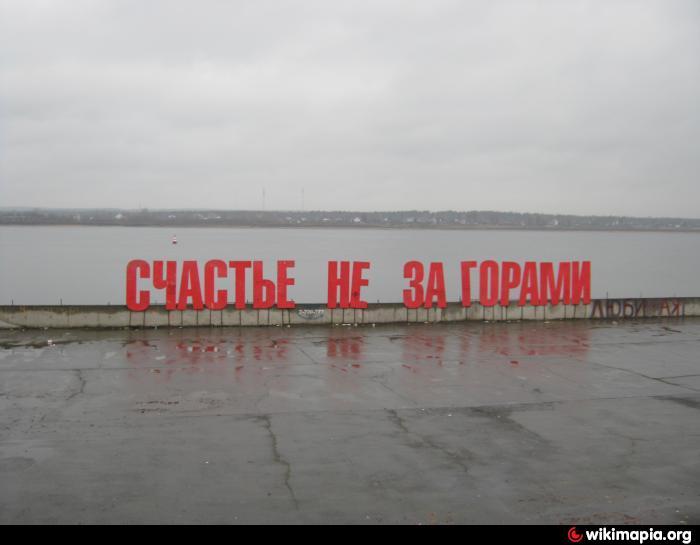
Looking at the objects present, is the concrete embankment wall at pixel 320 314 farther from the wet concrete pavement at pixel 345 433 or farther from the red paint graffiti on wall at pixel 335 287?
the wet concrete pavement at pixel 345 433

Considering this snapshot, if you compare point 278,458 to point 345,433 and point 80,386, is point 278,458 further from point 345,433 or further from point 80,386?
point 80,386

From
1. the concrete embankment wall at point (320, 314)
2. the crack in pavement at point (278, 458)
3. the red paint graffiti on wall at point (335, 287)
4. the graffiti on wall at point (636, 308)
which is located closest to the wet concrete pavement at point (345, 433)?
the crack in pavement at point (278, 458)

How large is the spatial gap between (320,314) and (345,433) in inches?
564

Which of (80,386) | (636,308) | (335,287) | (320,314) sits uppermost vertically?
(335,287)

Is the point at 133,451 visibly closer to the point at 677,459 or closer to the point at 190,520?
the point at 190,520

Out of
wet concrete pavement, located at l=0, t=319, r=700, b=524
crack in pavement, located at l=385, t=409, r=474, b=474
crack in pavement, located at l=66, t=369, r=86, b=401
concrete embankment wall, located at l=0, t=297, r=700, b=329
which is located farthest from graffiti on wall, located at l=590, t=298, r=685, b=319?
crack in pavement, located at l=66, t=369, r=86, b=401

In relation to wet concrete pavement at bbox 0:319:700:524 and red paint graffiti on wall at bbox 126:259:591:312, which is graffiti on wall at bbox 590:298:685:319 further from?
wet concrete pavement at bbox 0:319:700:524

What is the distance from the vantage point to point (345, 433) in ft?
40.4

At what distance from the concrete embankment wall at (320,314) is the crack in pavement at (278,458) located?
1266 centimetres

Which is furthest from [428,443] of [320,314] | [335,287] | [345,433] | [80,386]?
[335,287]

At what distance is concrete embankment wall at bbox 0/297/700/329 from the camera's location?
2431 centimetres

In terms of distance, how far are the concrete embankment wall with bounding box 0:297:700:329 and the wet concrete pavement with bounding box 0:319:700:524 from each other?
2.58m

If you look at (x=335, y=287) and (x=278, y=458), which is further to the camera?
(x=335, y=287)

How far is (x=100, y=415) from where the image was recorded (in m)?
13.2
